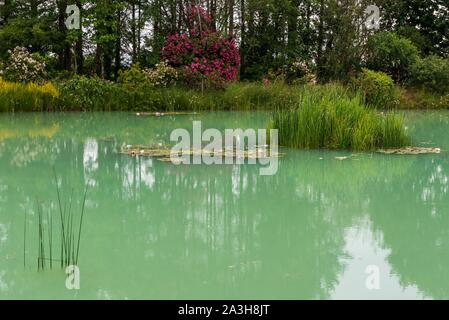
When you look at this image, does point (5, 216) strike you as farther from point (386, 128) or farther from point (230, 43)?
point (230, 43)

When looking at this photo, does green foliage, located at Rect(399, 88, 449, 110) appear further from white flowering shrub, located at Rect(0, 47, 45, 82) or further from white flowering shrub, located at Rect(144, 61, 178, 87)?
white flowering shrub, located at Rect(0, 47, 45, 82)

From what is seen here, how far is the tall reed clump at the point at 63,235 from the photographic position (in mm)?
3887

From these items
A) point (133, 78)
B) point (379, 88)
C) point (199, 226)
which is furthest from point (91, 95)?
point (199, 226)

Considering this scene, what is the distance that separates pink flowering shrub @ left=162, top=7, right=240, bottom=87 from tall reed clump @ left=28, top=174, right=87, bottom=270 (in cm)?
1143

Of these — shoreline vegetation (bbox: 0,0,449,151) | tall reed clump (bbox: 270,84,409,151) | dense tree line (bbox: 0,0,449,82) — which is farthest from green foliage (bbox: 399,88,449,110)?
tall reed clump (bbox: 270,84,409,151)

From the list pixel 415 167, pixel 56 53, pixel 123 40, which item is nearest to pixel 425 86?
pixel 123 40

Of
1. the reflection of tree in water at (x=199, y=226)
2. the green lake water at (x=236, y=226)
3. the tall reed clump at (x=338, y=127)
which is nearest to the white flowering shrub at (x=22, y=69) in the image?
the green lake water at (x=236, y=226)

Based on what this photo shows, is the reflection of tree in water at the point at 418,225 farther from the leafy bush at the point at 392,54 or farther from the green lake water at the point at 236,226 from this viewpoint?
the leafy bush at the point at 392,54

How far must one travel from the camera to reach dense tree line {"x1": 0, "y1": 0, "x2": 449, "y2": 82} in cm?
1886

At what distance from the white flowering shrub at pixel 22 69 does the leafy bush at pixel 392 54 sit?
9.48 m

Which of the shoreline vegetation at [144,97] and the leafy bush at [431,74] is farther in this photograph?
the leafy bush at [431,74]

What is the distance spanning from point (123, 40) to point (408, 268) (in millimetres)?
18055

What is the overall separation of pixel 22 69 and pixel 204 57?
4.47 meters
